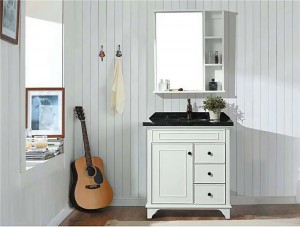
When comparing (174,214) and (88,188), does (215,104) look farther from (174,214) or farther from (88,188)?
(88,188)

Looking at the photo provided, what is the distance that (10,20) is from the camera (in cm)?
286

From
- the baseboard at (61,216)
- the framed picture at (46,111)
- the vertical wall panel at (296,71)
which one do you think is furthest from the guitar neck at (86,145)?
the vertical wall panel at (296,71)

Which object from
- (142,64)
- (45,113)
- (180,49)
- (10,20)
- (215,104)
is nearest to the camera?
(10,20)

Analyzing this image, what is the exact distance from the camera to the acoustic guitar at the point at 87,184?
14.8 feet

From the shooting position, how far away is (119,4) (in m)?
4.89

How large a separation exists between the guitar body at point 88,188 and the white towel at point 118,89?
25.9 inches

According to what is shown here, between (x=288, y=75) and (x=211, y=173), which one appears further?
(x=288, y=75)

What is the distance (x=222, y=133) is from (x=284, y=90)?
3.25 ft

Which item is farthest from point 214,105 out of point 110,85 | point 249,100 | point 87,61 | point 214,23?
point 87,61

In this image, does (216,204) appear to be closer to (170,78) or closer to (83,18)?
(170,78)

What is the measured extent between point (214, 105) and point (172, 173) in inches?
31.3

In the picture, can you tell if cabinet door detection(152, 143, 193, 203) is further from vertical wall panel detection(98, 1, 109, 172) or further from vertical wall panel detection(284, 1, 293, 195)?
vertical wall panel detection(284, 1, 293, 195)

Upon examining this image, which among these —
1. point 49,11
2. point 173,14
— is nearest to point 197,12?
point 173,14

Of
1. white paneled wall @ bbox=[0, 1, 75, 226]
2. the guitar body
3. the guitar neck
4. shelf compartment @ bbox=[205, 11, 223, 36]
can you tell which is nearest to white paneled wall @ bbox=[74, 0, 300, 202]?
shelf compartment @ bbox=[205, 11, 223, 36]
